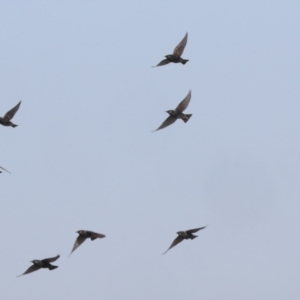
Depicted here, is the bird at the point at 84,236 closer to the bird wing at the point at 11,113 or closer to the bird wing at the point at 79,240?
the bird wing at the point at 79,240

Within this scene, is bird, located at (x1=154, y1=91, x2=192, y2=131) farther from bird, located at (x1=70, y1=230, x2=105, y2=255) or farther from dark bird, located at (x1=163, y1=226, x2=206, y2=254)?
bird, located at (x1=70, y1=230, x2=105, y2=255)

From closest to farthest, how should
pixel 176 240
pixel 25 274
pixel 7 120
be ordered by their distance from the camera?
pixel 25 274 < pixel 176 240 < pixel 7 120

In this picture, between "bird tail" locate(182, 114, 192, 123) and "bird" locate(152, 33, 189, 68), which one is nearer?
"bird tail" locate(182, 114, 192, 123)

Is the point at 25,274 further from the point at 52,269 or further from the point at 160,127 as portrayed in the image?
the point at 160,127

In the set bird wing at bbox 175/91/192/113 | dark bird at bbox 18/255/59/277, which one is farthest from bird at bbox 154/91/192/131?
dark bird at bbox 18/255/59/277

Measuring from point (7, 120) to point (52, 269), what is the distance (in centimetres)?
1153

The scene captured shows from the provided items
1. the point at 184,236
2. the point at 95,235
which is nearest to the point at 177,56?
the point at 184,236

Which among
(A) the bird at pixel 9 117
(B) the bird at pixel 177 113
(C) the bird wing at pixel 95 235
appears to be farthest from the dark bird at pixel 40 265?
(B) the bird at pixel 177 113

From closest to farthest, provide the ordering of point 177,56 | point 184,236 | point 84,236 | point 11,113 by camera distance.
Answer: point 84,236
point 184,236
point 177,56
point 11,113

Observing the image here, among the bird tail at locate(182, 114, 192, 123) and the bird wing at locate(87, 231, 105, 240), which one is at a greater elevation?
the bird tail at locate(182, 114, 192, 123)

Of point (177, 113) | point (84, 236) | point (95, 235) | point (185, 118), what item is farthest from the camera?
point (177, 113)

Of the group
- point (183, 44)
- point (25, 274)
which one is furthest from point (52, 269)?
point (183, 44)

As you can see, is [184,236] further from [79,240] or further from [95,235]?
[79,240]

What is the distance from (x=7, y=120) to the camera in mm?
62938
